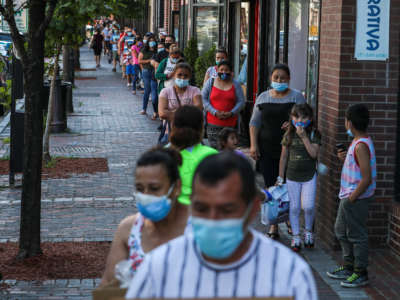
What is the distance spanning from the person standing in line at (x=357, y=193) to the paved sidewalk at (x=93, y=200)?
22 cm

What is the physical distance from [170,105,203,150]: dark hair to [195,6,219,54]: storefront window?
42.9ft

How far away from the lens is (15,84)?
37.0ft

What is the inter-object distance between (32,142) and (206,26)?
12374 millimetres

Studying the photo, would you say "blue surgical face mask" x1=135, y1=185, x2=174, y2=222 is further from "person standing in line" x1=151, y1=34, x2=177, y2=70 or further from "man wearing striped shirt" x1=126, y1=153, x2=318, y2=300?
"person standing in line" x1=151, y1=34, x2=177, y2=70

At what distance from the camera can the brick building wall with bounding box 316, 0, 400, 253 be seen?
8.01 metres

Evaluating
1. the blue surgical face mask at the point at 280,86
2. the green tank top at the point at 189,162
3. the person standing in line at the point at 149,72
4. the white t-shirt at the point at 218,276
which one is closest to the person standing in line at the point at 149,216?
the white t-shirt at the point at 218,276

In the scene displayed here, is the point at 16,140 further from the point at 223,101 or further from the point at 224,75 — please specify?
the point at 224,75

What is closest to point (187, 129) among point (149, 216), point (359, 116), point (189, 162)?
point (189, 162)

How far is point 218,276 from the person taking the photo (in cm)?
252

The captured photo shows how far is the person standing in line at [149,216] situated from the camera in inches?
143

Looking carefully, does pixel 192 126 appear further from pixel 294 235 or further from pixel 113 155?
pixel 113 155

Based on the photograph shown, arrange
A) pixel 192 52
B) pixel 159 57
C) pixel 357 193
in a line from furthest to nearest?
pixel 192 52 → pixel 159 57 → pixel 357 193

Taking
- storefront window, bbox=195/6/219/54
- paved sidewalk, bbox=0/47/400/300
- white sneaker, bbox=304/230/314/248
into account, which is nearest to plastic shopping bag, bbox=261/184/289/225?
white sneaker, bbox=304/230/314/248

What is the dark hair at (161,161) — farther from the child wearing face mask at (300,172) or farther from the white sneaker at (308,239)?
the white sneaker at (308,239)
